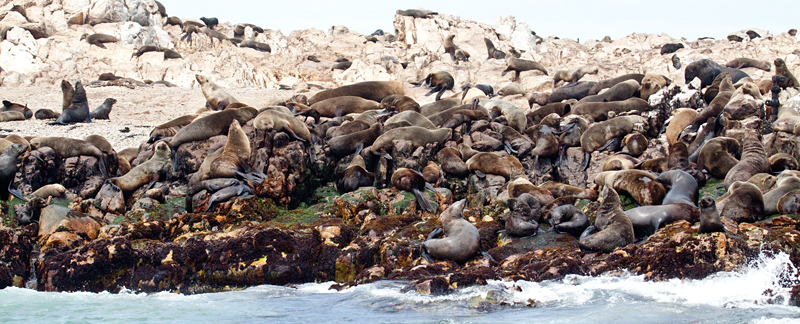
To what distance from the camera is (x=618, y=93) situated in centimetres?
1755

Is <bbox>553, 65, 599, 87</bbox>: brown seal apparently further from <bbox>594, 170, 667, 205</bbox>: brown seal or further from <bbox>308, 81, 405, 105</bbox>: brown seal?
<bbox>594, 170, 667, 205</bbox>: brown seal

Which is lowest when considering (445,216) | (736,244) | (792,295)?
(792,295)

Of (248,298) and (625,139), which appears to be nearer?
(248,298)

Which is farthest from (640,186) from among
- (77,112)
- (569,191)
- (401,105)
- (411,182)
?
(77,112)

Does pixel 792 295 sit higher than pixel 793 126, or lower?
lower

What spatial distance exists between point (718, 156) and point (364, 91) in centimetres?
1136

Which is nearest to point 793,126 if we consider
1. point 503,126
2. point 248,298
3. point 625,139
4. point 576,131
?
point 625,139

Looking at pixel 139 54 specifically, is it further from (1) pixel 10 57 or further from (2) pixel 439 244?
(2) pixel 439 244

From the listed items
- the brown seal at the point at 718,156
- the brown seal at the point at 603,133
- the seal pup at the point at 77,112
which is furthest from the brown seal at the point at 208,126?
the brown seal at the point at 718,156

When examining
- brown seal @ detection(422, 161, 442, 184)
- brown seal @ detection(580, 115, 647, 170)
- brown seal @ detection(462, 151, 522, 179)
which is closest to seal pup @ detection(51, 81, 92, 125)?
brown seal @ detection(422, 161, 442, 184)

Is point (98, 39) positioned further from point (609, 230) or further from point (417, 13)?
point (609, 230)

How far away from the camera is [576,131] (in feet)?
44.7

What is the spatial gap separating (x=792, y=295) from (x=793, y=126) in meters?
7.16

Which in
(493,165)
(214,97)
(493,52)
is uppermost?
(493,52)
